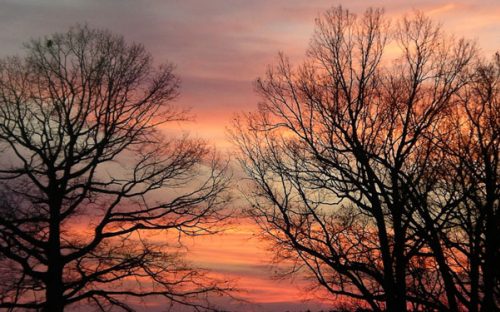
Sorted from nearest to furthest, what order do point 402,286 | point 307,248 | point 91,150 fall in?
point 402,286 < point 307,248 < point 91,150

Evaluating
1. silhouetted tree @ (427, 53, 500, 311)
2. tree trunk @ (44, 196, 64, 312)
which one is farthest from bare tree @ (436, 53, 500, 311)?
tree trunk @ (44, 196, 64, 312)

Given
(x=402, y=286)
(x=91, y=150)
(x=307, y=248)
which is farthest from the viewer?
(x=91, y=150)

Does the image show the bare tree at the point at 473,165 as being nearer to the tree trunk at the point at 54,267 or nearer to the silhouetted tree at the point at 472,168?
the silhouetted tree at the point at 472,168

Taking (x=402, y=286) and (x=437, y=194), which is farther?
(x=437, y=194)

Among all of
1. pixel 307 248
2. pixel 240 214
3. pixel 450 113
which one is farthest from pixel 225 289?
pixel 450 113

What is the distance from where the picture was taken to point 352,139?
21.5 meters

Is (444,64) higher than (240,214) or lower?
higher

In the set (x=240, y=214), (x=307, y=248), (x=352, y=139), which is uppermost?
(x=352, y=139)

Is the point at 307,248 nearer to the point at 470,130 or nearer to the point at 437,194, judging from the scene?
the point at 437,194

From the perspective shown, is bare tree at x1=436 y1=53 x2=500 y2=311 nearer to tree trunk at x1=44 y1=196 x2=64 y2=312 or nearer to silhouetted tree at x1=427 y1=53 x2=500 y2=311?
silhouetted tree at x1=427 y1=53 x2=500 y2=311

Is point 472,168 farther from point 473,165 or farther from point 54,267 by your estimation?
point 54,267

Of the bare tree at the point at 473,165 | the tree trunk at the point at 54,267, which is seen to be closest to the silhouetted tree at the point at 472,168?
the bare tree at the point at 473,165

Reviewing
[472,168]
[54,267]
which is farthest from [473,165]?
[54,267]

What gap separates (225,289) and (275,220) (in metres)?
3.78
